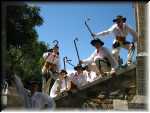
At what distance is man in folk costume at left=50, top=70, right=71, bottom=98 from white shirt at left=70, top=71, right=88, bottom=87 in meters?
0.12

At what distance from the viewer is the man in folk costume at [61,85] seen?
29.2ft

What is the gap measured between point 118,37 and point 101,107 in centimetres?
162

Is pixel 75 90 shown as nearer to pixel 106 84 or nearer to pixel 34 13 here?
pixel 106 84

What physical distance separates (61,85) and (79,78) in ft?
1.32

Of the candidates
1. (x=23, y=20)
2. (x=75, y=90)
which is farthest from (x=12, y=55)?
(x=75, y=90)

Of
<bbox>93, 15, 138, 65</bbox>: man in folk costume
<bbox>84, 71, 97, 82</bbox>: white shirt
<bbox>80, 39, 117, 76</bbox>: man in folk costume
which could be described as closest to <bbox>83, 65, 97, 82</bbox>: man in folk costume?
<bbox>84, 71, 97, 82</bbox>: white shirt

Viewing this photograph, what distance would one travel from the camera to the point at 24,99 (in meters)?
7.68

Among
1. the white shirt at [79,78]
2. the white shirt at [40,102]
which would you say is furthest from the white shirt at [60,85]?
the white shirt at [40,102]

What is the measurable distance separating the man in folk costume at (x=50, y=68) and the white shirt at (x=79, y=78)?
1.36 feet

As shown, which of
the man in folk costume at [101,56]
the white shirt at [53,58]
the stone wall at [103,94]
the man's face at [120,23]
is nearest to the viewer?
the man in folk costume at [101,56]

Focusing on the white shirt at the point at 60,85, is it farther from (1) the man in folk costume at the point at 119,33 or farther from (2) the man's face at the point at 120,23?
(2) the man's face at the point at 120,23

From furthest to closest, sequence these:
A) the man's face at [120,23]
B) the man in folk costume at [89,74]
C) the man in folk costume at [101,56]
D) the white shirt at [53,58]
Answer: the white shirt at [53,58]
the man in folk costume at [89,74]
the man's face at [120,23]
the man in folk costume at [101,56]

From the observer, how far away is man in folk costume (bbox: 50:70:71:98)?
8.91m

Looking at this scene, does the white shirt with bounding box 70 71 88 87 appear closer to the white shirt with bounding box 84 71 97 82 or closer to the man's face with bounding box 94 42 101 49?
the white shirt with bounding box 84 71 97 82
